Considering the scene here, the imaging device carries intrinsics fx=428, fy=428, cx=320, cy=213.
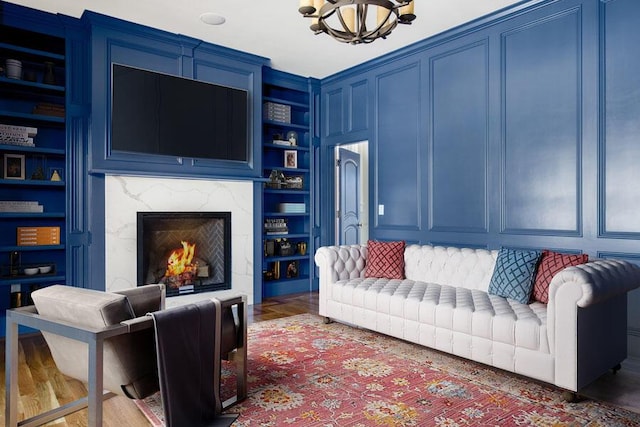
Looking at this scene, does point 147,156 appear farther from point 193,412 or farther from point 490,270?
point 490,270

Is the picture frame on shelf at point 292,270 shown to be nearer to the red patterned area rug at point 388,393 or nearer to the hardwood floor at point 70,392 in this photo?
the red patterned area rug at point 388,393

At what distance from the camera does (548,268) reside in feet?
10.1

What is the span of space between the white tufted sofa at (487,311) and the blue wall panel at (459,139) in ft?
1.70

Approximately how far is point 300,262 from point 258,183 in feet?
4.89

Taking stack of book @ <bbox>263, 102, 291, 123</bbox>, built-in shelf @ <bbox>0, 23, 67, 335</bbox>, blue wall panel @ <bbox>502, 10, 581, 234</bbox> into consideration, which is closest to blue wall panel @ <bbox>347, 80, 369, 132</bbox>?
stack of book @ <bbox>263, 102, 291, 123</bbox>

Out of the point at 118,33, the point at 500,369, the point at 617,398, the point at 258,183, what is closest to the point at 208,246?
the point at 258,183

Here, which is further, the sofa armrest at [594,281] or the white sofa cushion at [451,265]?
the white sofa cushion at [451,265]

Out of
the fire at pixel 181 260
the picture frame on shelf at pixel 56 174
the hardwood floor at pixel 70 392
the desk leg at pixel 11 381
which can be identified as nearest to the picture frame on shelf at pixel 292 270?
the fire at pixel 181 260

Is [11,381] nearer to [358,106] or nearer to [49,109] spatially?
[49,109]

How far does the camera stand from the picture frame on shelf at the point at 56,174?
4082 millimetres

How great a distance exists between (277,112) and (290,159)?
2.17 ft

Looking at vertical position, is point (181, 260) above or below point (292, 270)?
above

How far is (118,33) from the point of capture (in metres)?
4.20

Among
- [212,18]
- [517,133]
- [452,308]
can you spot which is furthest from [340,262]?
[212,18]
